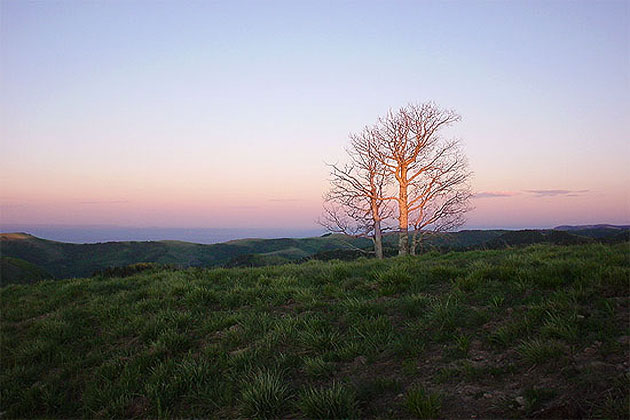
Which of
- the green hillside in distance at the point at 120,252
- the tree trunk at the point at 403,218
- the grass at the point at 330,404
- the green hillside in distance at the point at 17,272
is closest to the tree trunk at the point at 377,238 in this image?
the tree trunk at the point at 403,218

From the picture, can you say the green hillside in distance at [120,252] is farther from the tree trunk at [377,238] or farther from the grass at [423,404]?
the grass at [423,404]

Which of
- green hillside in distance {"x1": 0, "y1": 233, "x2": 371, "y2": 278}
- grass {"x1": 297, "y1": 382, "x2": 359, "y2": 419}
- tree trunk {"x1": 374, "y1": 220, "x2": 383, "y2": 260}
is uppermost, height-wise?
tree trunk {"x1": 374, "y1": 220, "x2": 383, "y2": 260}

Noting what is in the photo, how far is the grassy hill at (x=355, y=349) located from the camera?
383cm

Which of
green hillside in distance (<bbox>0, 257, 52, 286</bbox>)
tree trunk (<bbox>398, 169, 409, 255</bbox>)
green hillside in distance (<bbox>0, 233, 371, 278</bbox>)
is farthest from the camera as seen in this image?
green hillside in distance (<bbox>0, 233, 371, 278</bbox>)

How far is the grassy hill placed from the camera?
3832mm

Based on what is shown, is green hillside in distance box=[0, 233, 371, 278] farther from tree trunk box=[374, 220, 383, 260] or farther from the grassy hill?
the grassy hill

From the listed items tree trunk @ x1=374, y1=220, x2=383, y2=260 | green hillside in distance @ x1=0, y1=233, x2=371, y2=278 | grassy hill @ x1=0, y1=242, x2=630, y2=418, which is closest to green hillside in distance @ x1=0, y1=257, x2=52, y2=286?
green hillside in distance @ x1=0, y1=233, x2=371, y2=278

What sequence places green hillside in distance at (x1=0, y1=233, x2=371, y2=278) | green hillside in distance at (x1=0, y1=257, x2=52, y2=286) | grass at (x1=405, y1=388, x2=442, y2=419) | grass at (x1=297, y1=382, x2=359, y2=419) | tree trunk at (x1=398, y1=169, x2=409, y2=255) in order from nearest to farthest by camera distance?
1. grass at (x1=405, y1=388, x2=442, y2=419)
2. grass at (x1=297, y1=382, x2=359, y2=419)
3. tree trunk at (x1=398, y1=169, x2=409, y2=255)
4. green hillside in distance at (x1=0, y1=257, x2=52, y2=286)
5. green hillside in distance at (x1=0, y1=233, x2=371, y2=278)

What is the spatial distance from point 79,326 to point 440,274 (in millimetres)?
8358

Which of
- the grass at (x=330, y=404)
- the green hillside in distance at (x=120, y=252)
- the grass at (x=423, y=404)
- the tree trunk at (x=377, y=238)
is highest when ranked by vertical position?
the tree trunk at (x=377, y=238)

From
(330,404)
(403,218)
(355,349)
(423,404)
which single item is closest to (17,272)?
(403,218)

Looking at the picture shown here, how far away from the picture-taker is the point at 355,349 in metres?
5.11

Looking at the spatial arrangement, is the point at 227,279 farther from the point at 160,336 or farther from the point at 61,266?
the point at 61,266

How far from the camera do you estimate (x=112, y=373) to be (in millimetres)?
Result: 5875
